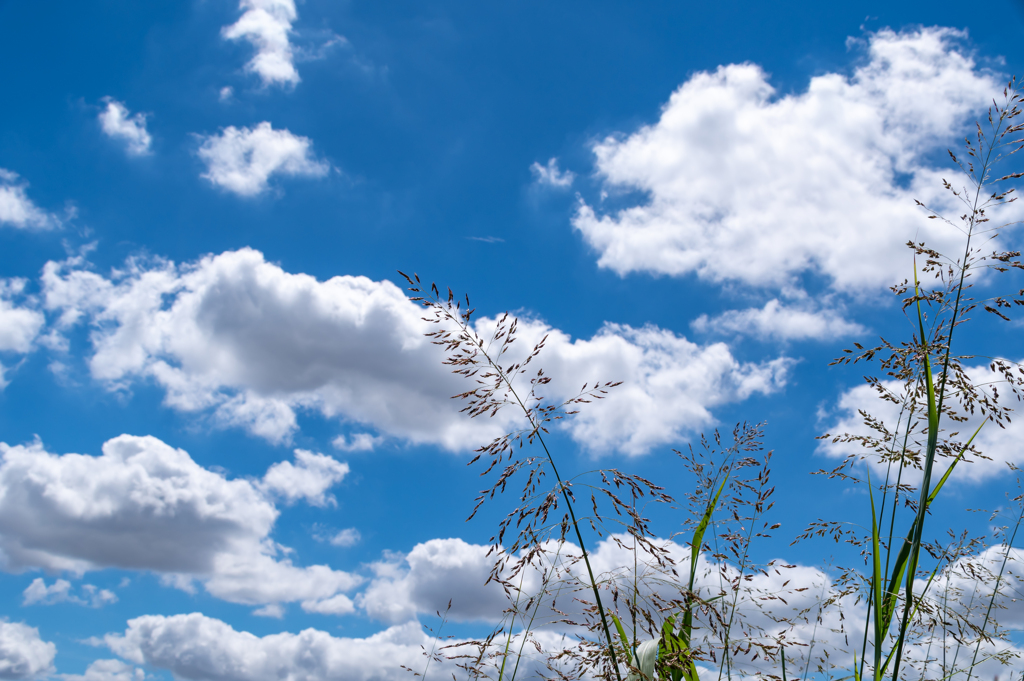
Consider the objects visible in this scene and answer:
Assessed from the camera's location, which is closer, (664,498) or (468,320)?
(664,498)

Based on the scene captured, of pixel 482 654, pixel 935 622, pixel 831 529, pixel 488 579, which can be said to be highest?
pixel 831 529

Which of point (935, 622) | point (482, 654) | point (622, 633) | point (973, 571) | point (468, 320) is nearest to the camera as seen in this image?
point (622, 633)

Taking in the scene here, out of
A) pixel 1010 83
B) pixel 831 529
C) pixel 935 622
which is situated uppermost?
pixel 1010 83

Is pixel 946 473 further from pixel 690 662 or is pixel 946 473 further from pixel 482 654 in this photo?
pixel 482 654

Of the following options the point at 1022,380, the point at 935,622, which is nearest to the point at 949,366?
the point at 1022,380

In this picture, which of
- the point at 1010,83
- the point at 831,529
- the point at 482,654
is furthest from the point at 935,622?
the point at 1010,83

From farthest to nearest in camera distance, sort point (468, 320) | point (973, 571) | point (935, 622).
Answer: point (973, 571) < point (935, 622) < point (468, 320)

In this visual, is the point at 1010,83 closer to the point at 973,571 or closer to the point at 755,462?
the point at 755,462

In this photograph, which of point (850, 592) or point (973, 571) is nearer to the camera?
point (850, 592)

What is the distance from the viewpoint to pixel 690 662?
230cm

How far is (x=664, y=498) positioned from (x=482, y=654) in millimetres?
1002

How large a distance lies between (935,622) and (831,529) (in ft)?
1.79

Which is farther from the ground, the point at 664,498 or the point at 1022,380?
the point at 1022,380

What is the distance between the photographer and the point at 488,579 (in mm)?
2357
